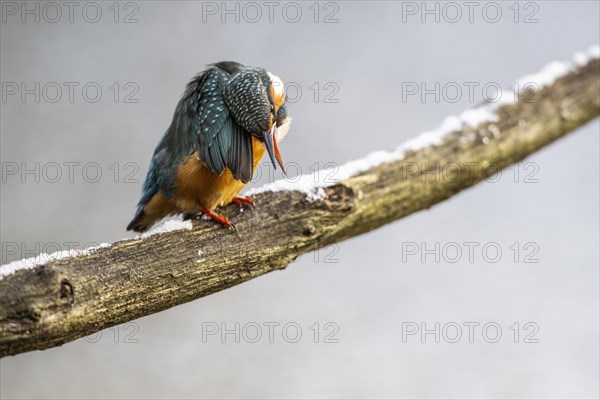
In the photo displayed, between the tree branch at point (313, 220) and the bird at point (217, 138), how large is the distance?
30 centimetres

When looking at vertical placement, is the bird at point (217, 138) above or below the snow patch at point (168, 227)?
above

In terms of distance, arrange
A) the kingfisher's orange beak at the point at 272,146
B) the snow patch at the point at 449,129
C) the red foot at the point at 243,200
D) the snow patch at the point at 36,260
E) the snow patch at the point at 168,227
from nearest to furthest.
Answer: the snow patch at the point at 36,260, the snow patch at the point at 449,129, the snow patch at the point at 168,227, the red foot at the point at 243,200, the kingfisher's orange beak at the point at 272,146

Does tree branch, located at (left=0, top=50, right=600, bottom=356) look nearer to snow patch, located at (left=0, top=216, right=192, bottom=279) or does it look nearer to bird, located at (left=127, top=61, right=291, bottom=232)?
snow patch, located at (left=0, top=216, right=192, bottom=279)

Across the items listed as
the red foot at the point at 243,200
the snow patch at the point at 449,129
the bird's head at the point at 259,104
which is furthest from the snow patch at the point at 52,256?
the bird's head at the point at 259,104

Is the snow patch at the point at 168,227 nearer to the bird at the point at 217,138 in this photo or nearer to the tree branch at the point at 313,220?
the tree branch at the point at 313,220

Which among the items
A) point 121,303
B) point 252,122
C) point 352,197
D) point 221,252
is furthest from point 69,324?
point 252,122

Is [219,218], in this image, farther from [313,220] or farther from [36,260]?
[36,260]

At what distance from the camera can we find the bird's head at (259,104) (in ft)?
6.19

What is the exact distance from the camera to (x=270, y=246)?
1.50m

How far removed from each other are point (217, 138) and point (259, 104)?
0.18 meters

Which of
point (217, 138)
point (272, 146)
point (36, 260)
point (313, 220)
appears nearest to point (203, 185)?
point (217, 138)

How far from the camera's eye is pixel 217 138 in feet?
6.49

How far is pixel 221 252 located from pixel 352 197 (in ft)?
1.06

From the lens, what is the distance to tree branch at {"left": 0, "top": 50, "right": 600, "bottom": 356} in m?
1.36
